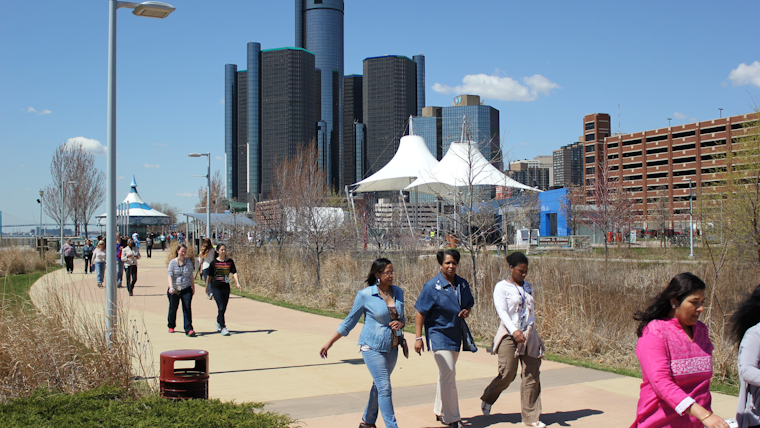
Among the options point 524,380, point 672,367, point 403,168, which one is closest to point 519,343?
point 524,380

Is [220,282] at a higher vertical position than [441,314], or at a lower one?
lower

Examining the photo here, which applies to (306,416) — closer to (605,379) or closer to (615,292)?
(605,379)

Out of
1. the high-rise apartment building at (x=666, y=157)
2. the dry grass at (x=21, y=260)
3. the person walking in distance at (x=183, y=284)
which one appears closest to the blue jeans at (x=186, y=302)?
the person walking in distance at (x=183, y=284)

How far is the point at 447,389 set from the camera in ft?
19.6

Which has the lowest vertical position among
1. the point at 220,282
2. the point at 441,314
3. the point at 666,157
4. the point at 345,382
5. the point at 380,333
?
the point at 345,382

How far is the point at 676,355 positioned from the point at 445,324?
284cm

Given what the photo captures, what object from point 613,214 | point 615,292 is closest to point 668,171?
point 613,214

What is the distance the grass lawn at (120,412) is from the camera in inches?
214

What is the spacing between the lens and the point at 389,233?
26.4 meters

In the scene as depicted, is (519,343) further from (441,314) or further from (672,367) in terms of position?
(672,367)

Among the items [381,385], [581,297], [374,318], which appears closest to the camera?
[381,385]

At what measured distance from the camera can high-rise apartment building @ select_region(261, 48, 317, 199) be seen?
17575cm

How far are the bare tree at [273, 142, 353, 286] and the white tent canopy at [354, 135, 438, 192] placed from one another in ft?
16.0

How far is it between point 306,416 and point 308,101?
592 feet
